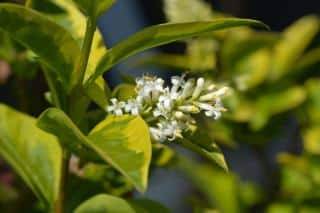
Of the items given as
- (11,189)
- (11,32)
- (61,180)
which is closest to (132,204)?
(61,180)

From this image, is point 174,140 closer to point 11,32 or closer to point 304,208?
point 11,32

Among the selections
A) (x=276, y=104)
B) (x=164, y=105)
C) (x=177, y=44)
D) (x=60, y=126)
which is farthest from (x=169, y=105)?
(x=177, y=44)

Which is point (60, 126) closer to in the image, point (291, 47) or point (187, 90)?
point (187, 90)

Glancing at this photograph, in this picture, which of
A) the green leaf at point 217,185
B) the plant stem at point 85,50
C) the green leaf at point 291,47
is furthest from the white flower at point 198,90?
the green leaf at point 291,47

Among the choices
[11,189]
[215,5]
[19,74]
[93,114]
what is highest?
[93,114]

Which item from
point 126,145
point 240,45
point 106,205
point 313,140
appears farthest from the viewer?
point 240,45

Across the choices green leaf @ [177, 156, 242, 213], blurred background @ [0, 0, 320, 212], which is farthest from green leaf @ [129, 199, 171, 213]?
blurred background @ [0, 0, 320, 212]

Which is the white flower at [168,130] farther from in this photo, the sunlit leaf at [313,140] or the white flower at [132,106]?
the sunlit leaf at [313,140]
